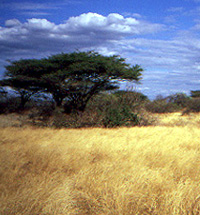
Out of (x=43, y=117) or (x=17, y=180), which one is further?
(x=43, y=117)

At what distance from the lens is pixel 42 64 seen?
48.8 feet

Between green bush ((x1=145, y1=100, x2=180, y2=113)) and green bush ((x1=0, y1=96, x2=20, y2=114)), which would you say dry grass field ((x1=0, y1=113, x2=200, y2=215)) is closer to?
green bush ((x1=145, y1=100, x2=180, y2=113))

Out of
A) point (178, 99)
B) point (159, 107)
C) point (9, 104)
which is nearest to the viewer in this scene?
point (9, 104)

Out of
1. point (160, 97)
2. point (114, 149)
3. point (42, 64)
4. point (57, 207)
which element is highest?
point (42, 64)

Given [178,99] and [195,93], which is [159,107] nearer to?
[178,99]

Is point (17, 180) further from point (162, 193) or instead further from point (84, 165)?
point (162, 193)

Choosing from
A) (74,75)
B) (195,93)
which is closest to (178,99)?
(195,93)

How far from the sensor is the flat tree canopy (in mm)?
14023

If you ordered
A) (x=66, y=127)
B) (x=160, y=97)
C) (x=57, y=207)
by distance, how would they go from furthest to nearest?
(x=160, y=97) < (x=66, y=127) < (x=57, y=207)

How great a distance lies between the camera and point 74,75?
1443cm

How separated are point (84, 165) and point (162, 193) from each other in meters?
1.94

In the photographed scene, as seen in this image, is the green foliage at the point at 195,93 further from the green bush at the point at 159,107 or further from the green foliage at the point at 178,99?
the green bush at the point at 159,107

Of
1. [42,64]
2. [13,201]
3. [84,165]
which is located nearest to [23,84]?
[42,64]

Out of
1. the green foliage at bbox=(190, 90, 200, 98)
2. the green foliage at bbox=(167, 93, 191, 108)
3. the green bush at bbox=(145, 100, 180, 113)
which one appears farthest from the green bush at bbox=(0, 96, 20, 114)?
the green foliage at bbox=(190, 90, 200, 98)
